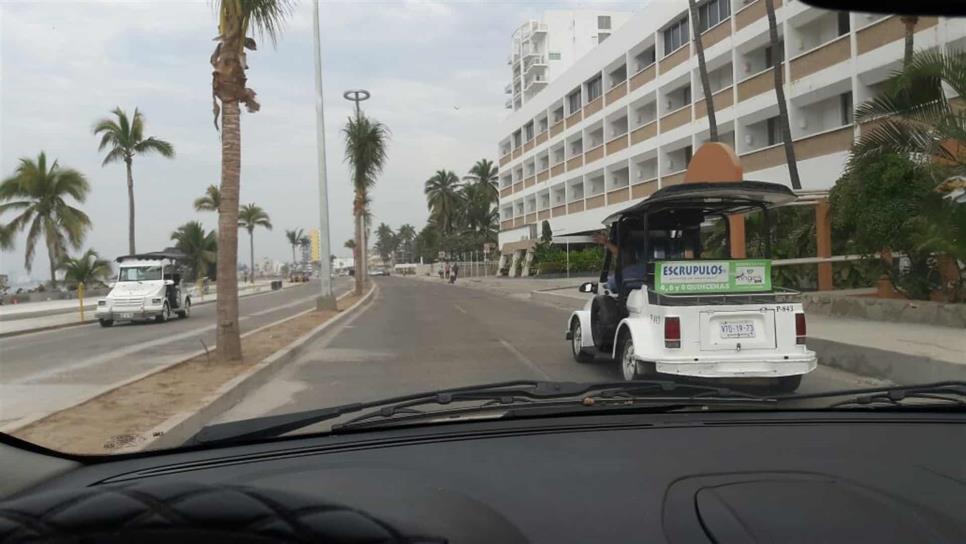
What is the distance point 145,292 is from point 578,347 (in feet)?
56.6

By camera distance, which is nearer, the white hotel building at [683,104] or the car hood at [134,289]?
the white hotel building at [683,104]

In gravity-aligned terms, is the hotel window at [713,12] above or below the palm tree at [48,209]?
above

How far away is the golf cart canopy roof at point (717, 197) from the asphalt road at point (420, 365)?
2.15 meters

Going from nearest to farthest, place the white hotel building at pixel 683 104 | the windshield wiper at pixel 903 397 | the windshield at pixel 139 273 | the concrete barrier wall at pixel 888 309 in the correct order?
the windshield wiper at pixel 903 397
the concrete barrier wall at pixel 888 309
the white hotel building at pixel 683 104
the windshield at pixel 139 273

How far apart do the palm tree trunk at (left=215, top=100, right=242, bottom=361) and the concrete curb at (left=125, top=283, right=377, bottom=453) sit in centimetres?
63

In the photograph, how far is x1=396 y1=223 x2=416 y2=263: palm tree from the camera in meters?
158

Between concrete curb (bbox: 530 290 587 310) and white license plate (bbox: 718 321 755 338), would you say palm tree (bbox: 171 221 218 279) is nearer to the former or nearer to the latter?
concrete curb (bbox: 530 290 587 310)

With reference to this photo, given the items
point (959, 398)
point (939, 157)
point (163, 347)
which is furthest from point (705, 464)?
point (163, 347)

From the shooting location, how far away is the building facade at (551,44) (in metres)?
92.1

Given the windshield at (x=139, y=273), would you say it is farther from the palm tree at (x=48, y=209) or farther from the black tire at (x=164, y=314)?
the palm tree at (x=48, y=209)

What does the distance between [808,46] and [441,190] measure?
248 ft

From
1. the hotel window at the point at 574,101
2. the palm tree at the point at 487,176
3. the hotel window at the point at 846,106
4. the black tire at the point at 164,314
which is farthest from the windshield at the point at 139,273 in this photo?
the palm tree at the point at 487,176

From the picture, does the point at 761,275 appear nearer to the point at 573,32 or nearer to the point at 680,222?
the point at 680,222

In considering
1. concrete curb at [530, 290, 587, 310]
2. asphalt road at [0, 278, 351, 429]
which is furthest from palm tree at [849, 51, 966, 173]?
asphalt road at [0, 278, 351, 429]
